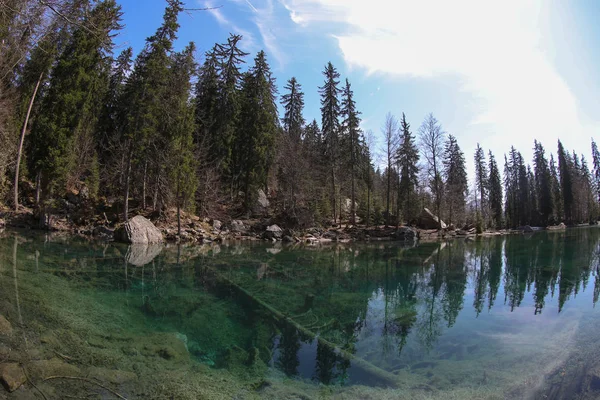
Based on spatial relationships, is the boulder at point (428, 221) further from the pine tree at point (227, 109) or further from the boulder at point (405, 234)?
the pine tree at point (227, 109)

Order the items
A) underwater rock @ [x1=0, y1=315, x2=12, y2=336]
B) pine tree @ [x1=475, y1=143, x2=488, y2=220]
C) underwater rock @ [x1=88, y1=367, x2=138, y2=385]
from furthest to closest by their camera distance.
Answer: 1. pine tree @ [x1=475, y1=143, x2=488, y2=220]
2. underwater rock @ [x1=0, y1=315, x2=12, y2=336]
3. underwater rock @ [x1=88, y1=367, x2=138, y2=385]

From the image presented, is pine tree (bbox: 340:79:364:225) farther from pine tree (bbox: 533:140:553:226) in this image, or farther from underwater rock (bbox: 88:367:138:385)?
pine tree (bbox: 533:140:553:226)

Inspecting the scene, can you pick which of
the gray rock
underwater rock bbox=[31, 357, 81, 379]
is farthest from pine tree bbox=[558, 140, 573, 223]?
underwater rock bbox=[31, 357, 81, 379]

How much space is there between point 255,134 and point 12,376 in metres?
31.3

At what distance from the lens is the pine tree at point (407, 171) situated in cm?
3962

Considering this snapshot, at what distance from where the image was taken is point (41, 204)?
22281 millimetres

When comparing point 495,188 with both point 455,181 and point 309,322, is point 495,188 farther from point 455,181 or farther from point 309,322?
point 309,322

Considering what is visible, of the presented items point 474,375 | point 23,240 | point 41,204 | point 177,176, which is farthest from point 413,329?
point 41,204

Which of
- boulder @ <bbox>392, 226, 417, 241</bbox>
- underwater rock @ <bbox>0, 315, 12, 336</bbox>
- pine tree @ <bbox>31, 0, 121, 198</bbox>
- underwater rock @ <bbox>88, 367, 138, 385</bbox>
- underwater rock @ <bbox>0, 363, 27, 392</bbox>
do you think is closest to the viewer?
underwater rock @ <bbox>0, 363, 27, 392</bbox>

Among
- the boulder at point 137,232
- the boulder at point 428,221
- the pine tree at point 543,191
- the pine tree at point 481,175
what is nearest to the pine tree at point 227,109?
the boulder at point 137,232

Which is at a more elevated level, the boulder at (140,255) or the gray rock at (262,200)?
the gray rock at (262,200)

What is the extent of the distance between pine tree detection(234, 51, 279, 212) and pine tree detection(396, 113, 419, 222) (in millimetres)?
15358

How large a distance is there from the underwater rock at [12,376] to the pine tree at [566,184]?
261 ft

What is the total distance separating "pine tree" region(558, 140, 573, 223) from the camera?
Answer: 63.9 meters
